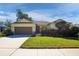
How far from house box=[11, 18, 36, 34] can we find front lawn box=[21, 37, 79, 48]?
23cm

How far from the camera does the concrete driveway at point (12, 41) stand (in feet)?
24.9

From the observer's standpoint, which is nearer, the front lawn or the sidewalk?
the sidewalk

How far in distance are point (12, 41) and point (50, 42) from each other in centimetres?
98

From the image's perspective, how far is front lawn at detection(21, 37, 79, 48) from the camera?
7617 mm

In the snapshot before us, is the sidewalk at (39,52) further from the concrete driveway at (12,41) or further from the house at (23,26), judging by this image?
the house at (23,26)

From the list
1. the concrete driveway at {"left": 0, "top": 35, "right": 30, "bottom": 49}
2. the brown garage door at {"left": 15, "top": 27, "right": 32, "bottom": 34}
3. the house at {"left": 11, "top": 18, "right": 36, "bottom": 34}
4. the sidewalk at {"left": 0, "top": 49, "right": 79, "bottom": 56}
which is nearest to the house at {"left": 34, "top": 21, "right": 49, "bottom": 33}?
the house at {"left": 11, "top": 18, "right": 36, "bottom": 34}

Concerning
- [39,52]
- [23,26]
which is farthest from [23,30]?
[39,52]

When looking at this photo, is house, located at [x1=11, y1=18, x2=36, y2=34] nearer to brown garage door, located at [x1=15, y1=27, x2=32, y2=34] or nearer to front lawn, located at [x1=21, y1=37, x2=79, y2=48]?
brown garage door, located at [x1=15, y1=27, x2=32, y2=34]

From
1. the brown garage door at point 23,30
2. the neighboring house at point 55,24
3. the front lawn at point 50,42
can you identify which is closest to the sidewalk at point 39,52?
the front lawn at point 50,42

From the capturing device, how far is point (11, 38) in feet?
25.0

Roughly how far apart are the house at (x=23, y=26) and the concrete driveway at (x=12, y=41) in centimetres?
14

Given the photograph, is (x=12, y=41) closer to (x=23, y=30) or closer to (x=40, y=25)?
(x=23, y=30)

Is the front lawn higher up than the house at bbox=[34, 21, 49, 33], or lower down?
lower down

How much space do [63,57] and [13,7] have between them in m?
1.77
